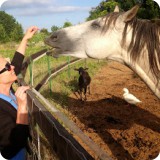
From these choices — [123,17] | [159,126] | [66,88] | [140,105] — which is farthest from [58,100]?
[123,17]

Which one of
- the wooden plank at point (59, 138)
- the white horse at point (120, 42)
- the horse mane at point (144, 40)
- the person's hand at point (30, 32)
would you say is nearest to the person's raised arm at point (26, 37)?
the person's hand at point (30, 32)

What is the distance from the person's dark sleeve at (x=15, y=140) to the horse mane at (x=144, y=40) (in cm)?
144

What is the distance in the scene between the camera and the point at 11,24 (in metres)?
54.0

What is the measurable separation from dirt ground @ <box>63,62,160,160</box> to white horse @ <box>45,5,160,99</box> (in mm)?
1476

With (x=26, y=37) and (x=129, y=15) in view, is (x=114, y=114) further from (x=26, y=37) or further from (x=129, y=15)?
(x=129, y=15)

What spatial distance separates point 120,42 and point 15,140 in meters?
1.54

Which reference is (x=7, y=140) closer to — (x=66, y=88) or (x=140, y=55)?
(x=140, y=55)

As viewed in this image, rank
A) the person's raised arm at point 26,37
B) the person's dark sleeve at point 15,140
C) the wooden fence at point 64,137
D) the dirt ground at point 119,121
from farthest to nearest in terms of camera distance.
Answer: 1. the dirt ground at point 119,121
2. the person's raised arm at point 26,37
3. the person's dark sleeve at point 15,140
4. the wooden fence at point 64,137

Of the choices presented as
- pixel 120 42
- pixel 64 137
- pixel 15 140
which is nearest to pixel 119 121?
pixel 120 42

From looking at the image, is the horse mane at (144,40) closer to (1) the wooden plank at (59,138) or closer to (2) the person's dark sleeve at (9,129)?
(1) the wooden plank at (59,138)

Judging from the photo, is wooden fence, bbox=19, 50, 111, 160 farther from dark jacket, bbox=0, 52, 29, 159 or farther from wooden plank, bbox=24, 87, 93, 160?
dark jacket, bbox=0, 52, 29, 159

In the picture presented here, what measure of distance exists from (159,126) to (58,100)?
283 cm

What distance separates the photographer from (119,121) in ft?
16.5

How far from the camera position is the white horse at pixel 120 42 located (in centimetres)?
256
